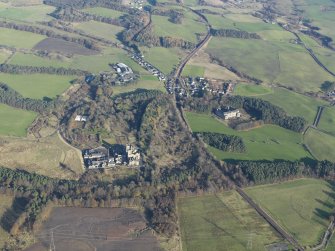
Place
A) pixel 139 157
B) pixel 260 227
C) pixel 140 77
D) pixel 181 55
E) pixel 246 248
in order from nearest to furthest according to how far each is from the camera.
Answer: pixel 246 248 → pixel 260 227 → pixel 139 157 → pixel 140 77 → pixel 181 55

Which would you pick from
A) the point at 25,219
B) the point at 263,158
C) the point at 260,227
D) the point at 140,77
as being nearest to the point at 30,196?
the point at 25,219

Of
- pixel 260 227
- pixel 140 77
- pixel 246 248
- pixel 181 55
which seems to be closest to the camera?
pixel 246 248

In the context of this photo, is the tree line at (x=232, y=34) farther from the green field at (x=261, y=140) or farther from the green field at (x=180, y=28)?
the green field at (x=261, y=140)

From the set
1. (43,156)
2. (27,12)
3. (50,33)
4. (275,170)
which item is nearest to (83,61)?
(50,33)

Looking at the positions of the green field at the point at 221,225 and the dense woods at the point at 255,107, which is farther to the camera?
the dense woods at the point at 255,107

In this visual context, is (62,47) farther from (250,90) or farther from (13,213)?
(13,213)

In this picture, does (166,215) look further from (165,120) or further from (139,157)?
(165,120)

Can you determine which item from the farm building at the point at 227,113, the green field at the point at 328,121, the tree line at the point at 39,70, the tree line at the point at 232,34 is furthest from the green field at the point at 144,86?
the tree line at the point at 232,34
